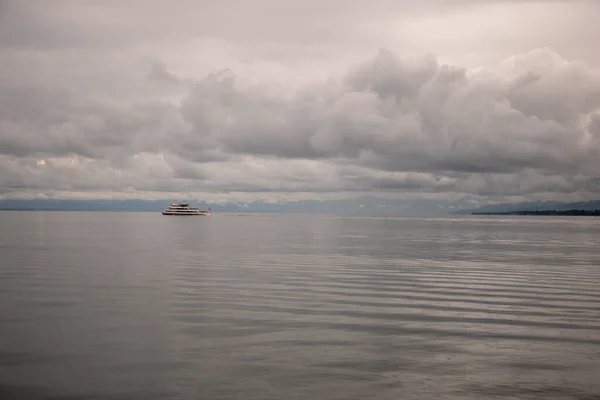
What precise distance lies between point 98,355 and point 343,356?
931 cm

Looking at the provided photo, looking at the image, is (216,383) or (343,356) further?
(343,356)

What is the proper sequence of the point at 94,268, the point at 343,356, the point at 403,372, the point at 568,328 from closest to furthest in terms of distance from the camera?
the point at 403,372
the point at 343,356
the point at 568,328
the point at 94,268

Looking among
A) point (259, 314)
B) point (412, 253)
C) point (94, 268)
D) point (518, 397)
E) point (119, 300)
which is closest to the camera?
point (518, 397)

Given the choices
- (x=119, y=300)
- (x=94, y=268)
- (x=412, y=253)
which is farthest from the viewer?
(x=412, y=253)

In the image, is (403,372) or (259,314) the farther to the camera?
(259,314)

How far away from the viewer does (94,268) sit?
53.3 meters

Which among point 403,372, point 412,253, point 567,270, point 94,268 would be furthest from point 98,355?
point 412,253

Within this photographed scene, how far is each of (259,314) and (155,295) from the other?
9909mm

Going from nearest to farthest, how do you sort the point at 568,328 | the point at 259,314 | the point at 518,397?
the point at 518,397 → the point at 568,328 → the point at 259,314

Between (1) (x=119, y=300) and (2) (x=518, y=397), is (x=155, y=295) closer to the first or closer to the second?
(1) (x=119, y=300)

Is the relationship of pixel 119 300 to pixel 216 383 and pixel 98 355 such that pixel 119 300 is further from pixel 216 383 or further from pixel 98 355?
pixel 216 383

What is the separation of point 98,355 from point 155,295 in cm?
1515

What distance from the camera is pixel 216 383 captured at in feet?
61.0

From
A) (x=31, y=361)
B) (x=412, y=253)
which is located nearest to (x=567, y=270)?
(x=412, y=253)
